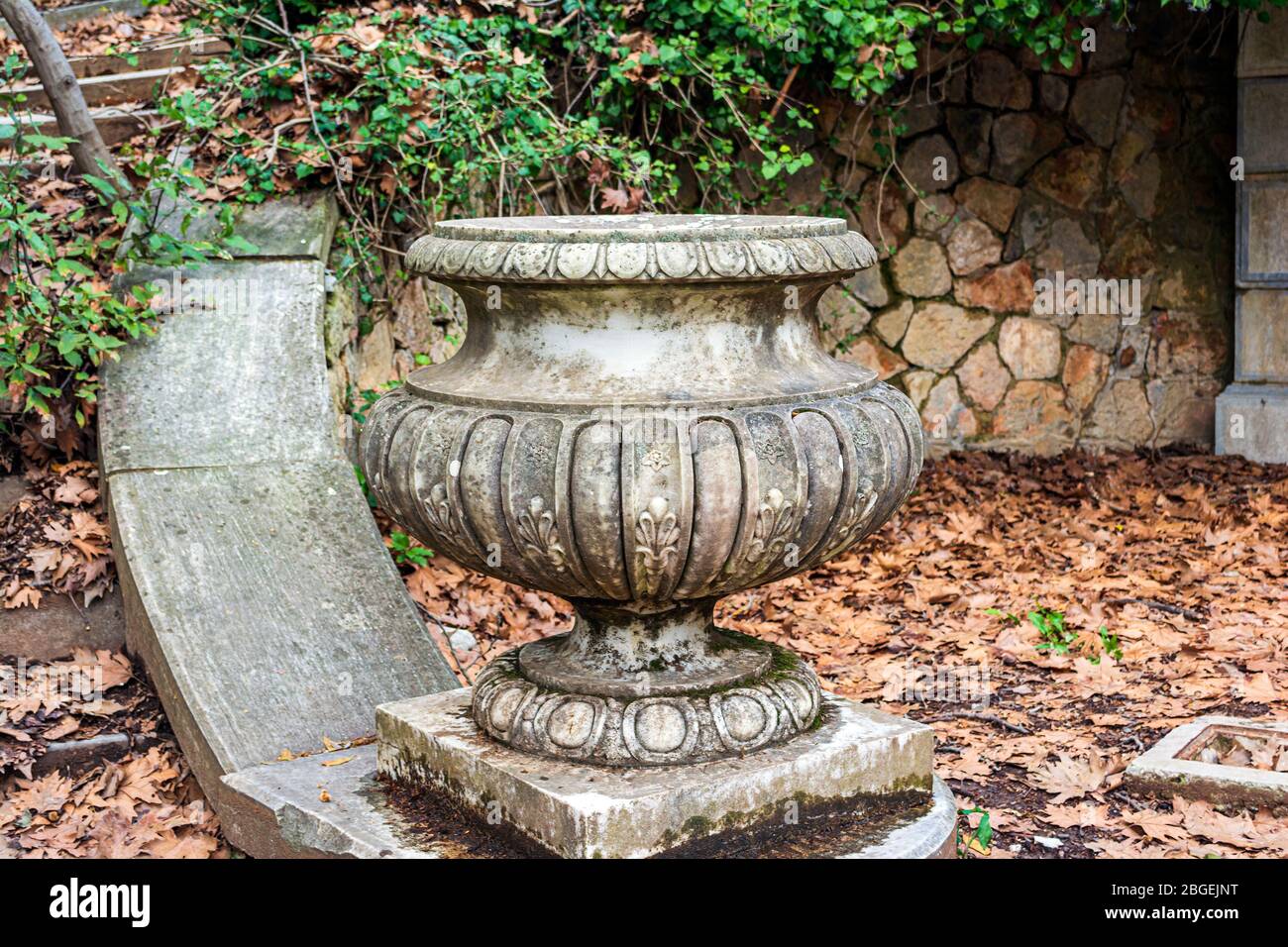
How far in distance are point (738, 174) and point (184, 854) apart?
4445mm

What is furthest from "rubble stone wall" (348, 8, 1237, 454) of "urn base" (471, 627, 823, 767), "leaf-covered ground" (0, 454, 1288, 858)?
"urn base" (471, 627, 823, 767)

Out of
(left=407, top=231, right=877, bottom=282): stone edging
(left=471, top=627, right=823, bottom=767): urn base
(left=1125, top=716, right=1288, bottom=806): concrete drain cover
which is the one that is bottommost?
(left=1125, top=716, right=1288, bottom=806): concrete drain cover

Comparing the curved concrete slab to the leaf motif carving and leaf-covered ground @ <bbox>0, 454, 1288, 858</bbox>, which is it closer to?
leaf-covered ground @ <bbox>0, 454, 1288, 858</bbox>

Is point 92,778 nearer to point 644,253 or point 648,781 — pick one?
point 648,781

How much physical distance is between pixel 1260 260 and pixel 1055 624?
285cm

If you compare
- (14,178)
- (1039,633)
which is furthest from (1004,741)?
(14,178)

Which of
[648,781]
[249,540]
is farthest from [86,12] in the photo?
[648,781]

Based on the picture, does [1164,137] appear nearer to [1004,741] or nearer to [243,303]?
[1004,741]

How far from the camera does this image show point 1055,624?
186 inches

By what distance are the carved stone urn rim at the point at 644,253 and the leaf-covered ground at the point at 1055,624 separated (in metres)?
1.44

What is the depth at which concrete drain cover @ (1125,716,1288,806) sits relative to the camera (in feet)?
10.8

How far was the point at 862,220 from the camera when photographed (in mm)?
6965

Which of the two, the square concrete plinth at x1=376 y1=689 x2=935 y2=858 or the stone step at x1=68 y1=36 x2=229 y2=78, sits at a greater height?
the stone step at x1=68 y1=36 x2=229 y2=78

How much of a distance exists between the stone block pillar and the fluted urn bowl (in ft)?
14.1
